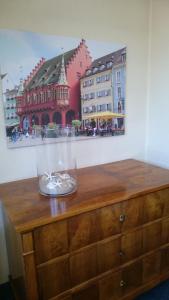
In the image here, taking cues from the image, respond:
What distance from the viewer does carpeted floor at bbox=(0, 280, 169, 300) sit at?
156cm

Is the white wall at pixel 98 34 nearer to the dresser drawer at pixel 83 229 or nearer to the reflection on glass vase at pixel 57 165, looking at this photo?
the reflection on glass vase at pixel 57 165

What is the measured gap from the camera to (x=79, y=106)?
1723mm

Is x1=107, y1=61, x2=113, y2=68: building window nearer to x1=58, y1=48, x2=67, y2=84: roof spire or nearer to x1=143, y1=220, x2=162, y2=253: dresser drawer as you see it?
x1=58, y1=48, x2=67, y2=84: roof spire

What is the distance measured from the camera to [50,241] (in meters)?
1.09

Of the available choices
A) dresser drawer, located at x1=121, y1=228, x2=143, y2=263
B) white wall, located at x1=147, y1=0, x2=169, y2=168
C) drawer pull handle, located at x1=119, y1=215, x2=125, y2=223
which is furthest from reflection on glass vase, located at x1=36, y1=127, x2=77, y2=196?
white wall, located at x1=147, y1=0, x2=169, y2=168

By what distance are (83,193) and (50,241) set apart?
332 millimetres

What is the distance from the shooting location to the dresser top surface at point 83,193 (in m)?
1.08

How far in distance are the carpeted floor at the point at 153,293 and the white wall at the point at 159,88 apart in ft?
3.08

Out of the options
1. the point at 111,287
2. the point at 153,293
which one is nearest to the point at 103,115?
the point at 111,287

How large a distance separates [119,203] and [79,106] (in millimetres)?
820

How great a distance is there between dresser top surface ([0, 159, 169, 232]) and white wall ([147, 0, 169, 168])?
317mm

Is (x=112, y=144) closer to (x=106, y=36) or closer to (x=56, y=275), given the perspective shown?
(x=106, y=36)

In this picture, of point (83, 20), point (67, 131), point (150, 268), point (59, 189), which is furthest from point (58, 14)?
point (150, 268)

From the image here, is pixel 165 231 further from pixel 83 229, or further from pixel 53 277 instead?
pixel 53 277
